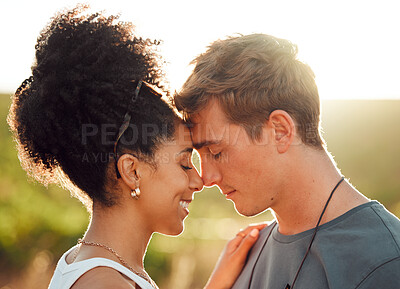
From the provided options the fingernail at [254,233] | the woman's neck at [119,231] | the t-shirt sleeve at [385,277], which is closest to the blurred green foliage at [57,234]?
the fingernail at [254,233]

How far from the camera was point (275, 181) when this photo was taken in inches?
100

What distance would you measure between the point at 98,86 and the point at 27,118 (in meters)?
0.38

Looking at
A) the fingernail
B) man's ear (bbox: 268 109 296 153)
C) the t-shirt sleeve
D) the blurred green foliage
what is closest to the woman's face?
man's ear (bbox: 268 109 296 153)

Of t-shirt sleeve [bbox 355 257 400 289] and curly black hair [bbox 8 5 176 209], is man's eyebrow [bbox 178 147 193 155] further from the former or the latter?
t-shirt sleeve [bbox 355 257 400 289]

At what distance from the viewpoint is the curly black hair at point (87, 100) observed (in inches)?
85.0

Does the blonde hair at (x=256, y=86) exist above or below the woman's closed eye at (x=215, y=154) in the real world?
above

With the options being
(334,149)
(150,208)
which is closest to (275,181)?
(150,208)

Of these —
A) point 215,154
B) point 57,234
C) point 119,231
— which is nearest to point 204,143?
point 215,154

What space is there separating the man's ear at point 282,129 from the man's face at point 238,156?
4 cm

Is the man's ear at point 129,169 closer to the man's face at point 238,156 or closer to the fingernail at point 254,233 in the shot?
the man's face at point 238,156

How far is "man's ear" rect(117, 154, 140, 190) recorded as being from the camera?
2.21 meters

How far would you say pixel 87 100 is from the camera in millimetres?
2146

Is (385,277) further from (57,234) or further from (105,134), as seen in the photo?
(57,234)

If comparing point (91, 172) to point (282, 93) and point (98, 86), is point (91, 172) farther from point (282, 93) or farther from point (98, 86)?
point (282, 93)
